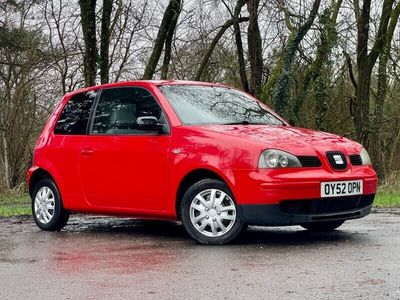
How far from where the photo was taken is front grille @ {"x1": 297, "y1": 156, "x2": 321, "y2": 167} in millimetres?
7020

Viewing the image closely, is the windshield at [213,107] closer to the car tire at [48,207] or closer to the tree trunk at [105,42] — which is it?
the car tire at [48,207]

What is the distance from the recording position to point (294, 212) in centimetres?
703

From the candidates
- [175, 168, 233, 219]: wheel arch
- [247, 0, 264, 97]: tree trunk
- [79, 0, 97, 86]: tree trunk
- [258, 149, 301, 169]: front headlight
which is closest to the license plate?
[258, 149, 301, 169]: front headlight

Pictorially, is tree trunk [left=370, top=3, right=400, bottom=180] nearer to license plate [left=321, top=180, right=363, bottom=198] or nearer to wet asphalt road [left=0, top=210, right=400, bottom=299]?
wet asphalt road [left=0, top=210, right=400, bottom=299]

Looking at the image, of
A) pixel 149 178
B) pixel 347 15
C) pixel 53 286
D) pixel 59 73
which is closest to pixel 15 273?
pixel 53 286

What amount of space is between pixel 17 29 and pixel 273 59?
788cm

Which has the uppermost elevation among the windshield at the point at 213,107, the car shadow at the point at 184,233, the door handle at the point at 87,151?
the windshield at the point at 213,107

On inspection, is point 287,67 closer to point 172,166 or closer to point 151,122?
point 151,122

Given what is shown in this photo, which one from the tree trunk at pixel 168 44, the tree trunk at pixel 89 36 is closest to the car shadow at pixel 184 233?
the tree trunk at pixel 89 36

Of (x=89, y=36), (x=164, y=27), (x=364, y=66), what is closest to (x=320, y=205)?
(x=89, y=36)

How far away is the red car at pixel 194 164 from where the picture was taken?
23.0ft

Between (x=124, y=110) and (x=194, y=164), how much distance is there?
4.73 feet

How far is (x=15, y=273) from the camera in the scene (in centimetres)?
592

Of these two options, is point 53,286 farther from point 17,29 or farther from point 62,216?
point 17,29
